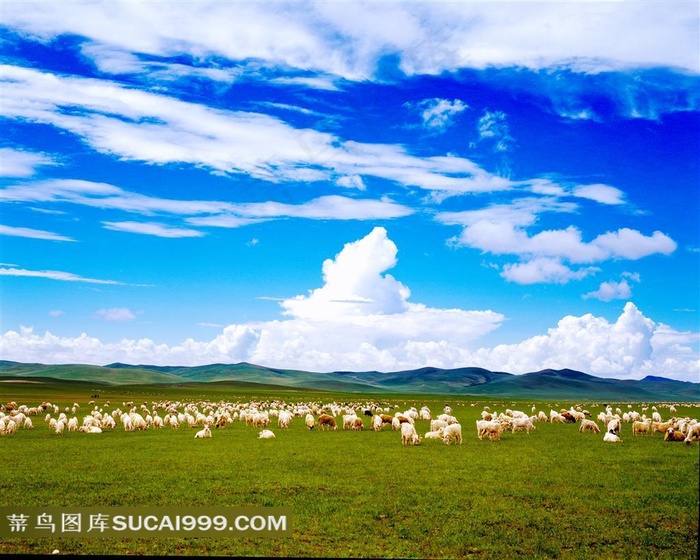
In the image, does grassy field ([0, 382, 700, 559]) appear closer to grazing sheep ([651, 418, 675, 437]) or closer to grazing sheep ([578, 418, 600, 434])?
grazing sheep ([578, 418, 600, 434])

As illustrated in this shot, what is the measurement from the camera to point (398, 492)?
58.3 ft

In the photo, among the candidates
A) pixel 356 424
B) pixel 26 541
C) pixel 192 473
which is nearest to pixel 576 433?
pixel 356 424

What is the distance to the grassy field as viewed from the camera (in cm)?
1336

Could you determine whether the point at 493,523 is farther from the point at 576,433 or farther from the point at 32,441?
the point at 32,441

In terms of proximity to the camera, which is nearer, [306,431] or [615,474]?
[615,474]

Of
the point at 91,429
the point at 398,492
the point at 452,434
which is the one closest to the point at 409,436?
the point at 452,434

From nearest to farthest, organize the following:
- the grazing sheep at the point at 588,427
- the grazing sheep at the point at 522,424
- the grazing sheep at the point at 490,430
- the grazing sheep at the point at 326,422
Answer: the grazing sheep at the point at 490,430, the grazing sheep at the point at 522,424, the grazing sheep at the point at 588,427, the grazing sheep at the point at 326,422

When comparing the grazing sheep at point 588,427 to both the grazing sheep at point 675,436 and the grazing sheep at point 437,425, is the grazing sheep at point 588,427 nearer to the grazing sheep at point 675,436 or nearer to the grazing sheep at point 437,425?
the grazing sheep at point 675,436

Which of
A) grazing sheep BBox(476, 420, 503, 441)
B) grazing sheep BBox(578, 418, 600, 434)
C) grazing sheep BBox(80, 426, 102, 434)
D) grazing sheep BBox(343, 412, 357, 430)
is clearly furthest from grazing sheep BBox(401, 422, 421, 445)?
grazing sheep BBox(80, 426, 102, 434)

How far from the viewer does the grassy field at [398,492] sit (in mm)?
13359

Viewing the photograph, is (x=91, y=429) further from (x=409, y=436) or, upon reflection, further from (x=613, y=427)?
(x=613, y=427)

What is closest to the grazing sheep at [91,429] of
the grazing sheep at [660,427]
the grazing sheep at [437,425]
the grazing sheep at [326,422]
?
the grazing sheep at [326,422]

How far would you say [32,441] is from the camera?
105 ft

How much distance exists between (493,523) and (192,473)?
11.5m
